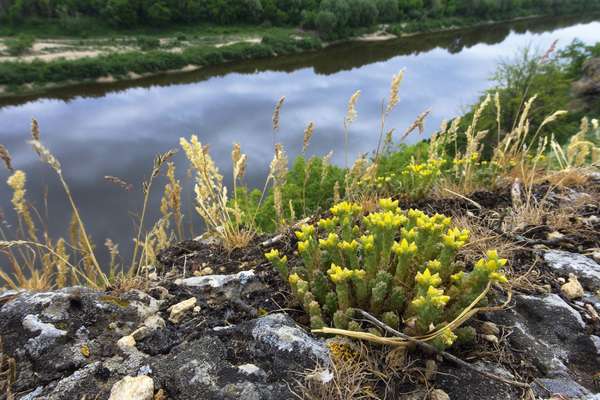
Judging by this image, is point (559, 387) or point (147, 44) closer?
point (559, 387)

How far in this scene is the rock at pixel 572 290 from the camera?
2.11m

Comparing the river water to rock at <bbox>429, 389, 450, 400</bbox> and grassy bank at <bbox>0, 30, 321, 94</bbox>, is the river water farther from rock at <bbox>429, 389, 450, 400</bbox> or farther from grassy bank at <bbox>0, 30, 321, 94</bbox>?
rock at <bbox>429, 389, 450, 400</bbox>

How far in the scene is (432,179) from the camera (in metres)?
3.37

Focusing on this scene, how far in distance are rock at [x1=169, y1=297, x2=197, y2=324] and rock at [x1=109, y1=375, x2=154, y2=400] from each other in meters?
0.47

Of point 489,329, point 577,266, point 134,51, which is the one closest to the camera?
point 489,329

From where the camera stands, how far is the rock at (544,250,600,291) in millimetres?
2230

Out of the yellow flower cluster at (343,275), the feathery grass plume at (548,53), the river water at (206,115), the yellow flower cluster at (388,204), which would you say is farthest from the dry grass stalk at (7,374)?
the river water at (206,115)

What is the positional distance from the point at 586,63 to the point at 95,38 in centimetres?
5763

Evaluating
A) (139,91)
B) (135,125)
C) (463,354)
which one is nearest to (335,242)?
(463,354)

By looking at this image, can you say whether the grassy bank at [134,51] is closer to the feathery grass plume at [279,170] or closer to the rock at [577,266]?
the feathery grass plume at [279,170]

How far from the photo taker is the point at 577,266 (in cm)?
234

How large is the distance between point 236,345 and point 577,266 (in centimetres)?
213

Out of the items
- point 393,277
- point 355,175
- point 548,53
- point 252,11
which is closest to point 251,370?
point 393,277

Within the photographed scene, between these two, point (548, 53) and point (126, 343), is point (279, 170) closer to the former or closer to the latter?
point (126, 343)
